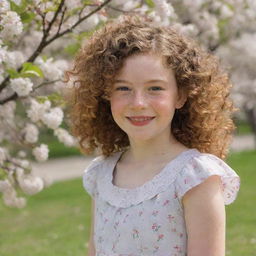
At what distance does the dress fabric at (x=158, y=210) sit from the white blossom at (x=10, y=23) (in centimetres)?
118

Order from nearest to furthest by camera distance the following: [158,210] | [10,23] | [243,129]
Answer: [158,210]
[10,23]
[243,129]

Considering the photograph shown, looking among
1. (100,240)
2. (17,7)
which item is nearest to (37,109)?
(17,7)

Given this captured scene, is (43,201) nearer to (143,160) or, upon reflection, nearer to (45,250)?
(45,250)

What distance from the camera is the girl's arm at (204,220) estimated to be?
2322mm

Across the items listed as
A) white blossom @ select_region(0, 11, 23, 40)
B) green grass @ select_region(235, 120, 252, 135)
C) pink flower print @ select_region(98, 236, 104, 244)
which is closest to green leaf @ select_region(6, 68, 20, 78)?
white blossom @ select_region(0, 11, 23, 40)

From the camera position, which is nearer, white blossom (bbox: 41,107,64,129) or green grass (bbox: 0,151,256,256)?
white blossom (bbox: 41,107,64,129)

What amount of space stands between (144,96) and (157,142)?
0.20m

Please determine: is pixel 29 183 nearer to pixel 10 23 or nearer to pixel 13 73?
pixel 13 73

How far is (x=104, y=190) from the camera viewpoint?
8.79 ft

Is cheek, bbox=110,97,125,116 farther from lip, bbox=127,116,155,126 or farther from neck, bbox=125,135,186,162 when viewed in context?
neck, bbox=125,135,186,162

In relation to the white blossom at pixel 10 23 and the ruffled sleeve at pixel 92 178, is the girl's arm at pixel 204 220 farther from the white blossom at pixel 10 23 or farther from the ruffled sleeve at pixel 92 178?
the white blossom at pixel 10 23

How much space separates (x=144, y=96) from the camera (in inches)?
97.0

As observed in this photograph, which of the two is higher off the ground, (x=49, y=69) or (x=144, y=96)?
(x=49, y=69)

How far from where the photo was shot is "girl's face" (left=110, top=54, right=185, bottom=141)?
2.46 meters
